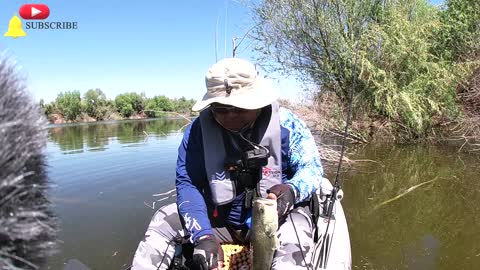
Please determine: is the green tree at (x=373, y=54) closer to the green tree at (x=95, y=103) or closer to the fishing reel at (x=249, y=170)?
the fishing reel at (x=249, y=170)

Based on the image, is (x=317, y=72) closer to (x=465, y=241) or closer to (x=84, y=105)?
(x=465, y=241)

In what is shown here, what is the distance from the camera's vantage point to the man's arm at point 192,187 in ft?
9.65

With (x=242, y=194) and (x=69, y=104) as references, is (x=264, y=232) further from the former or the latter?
(x=69, y=104)

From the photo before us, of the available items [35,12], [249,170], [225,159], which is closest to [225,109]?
[225,159]

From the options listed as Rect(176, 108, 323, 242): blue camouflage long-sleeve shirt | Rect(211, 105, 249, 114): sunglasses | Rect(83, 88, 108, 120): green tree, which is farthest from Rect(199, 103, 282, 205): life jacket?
Rect(83, 88, 108, 120): green tree

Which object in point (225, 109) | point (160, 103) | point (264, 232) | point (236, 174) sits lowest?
point (264, 232)

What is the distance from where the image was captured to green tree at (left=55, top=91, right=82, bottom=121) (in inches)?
2347

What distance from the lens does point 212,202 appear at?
3346mm

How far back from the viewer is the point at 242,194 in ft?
10.6

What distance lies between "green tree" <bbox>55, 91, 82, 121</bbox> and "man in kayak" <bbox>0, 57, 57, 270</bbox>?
63876 millimetres

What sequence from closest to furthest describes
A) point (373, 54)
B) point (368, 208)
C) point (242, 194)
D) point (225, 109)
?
point (225, 109) < point (242, 194) < point (368, 208) < point (373, 54)

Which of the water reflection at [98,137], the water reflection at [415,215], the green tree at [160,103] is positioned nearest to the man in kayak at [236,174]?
the water reflection at [415,215]

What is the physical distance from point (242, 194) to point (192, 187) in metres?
0.42

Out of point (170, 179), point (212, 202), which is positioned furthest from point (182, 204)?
point (170, 179)
